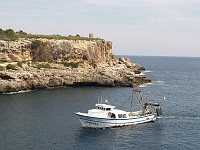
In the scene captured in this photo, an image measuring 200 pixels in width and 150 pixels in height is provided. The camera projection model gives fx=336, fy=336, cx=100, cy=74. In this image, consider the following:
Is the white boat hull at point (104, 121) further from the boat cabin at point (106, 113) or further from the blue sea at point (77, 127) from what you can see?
the blue sea at point (77, 127)

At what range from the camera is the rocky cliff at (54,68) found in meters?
109

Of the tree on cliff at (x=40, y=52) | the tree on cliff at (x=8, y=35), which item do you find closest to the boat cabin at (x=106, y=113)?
the tree on cliff at (x=40, y=52)

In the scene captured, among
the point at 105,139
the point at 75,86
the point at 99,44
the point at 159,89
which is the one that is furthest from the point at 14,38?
the point at 105,139

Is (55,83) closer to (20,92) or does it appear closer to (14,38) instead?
(20,92)

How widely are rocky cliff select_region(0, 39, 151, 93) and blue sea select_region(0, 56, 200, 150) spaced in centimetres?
872

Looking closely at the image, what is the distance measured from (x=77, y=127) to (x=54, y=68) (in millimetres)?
59604

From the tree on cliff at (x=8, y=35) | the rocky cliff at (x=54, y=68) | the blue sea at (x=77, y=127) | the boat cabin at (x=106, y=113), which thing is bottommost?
the blue sea at (x=77, y=127)

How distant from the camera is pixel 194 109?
84.8 m

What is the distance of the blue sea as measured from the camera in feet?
184

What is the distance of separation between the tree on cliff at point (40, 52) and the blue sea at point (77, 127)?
83.0ft

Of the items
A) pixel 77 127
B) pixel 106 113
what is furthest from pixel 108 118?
pixel 77 127

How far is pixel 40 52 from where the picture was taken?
414 ft

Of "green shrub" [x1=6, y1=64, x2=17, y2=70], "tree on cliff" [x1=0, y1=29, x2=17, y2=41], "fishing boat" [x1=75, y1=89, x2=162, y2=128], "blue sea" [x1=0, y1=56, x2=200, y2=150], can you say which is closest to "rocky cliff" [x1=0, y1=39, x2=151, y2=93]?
"green shrub" [x1=6, y1=64, x2=17, y2=70]

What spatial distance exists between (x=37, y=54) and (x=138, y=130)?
69.7 m
